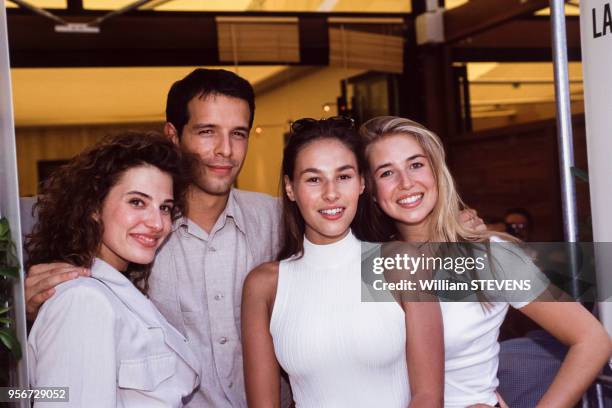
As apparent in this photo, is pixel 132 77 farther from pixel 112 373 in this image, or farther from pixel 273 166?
pixel 112 373

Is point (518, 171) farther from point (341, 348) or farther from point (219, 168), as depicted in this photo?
point (341, 348)

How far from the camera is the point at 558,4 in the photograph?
5.87 ft

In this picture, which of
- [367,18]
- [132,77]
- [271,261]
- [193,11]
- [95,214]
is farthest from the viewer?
[132,77]

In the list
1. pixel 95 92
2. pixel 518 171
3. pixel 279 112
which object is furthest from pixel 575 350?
pixel 95 92

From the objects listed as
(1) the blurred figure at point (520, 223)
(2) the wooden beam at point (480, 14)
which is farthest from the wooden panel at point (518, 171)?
(2) the wooden beam at point (480, 14)

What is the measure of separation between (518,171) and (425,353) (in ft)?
12.9

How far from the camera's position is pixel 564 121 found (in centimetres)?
180

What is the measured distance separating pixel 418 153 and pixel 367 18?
395cm

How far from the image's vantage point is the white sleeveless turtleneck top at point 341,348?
1.80 m

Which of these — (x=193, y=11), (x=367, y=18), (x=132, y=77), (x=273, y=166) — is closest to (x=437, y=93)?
(x=367, y=18)

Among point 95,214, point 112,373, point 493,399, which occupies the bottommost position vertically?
point 493,399

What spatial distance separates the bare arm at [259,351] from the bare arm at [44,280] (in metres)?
0.44

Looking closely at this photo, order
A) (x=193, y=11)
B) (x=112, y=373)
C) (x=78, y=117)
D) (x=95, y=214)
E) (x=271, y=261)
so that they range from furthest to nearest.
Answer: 1. (x=78, y=117)
2. (x=193, y=11)
3. (x=271, y=261)
4. (x=95, y=214)
5. (x=112, y=373)

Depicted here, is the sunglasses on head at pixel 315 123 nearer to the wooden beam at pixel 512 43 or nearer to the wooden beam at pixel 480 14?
the wooden beam at pixel 480 14
